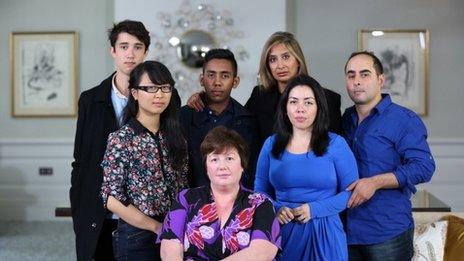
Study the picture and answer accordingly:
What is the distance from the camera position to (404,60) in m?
6.26

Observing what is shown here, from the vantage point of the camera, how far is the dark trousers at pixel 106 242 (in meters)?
2.70

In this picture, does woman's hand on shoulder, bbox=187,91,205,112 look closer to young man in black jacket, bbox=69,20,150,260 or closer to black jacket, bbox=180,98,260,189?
black jacket, bbox=180,98,260,189

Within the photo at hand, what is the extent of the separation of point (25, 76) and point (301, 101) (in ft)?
15.1

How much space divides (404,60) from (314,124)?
4060 millimetres

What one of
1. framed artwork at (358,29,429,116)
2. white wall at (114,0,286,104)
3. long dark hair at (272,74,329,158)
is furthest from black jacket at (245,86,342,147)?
framed artwork at (358,29,429,116)

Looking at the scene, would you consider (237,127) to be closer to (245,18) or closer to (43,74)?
(245,18)

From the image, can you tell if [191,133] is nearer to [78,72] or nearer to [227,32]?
[227,32]

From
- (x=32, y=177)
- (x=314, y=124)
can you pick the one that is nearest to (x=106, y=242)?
(x=314, y=124)

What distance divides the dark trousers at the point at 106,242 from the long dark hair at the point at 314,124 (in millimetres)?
757

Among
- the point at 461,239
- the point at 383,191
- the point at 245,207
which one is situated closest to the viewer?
the point at 245,207

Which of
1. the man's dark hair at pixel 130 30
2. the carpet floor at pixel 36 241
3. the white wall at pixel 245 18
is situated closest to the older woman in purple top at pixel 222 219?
the man's dark hair at pixel 130 30

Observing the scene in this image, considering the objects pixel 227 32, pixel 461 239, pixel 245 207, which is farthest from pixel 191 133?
pixel 227 32

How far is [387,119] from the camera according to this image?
2.63m

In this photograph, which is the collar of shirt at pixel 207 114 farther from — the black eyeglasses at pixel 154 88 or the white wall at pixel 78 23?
the white wall at pixel 78 23
